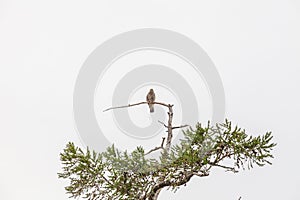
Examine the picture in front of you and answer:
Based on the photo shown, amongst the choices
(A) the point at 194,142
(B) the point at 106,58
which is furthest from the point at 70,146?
(B) the point at 106,58

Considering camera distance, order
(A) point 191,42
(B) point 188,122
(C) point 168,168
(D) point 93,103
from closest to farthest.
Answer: (C) point 168,168, (B) point 188,122, (D) point 93,103, (A) point 191,42

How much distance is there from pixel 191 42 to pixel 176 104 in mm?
736

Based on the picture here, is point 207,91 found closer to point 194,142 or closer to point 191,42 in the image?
point 191,42

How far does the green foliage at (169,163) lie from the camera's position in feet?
8.53

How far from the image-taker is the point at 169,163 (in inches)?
105

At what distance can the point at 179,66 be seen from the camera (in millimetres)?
4125

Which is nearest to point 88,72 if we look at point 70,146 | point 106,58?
point 106,58

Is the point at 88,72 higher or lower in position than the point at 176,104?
higher

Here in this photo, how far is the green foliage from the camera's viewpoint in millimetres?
2600

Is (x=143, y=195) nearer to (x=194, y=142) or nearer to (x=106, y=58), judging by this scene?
(x=194, y=142)

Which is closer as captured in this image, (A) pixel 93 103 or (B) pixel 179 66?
(A) pixel 93 103

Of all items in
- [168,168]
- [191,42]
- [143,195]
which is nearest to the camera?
[168,168]

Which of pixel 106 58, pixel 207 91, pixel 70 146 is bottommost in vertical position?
pixel 70 146

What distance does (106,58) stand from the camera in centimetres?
397
